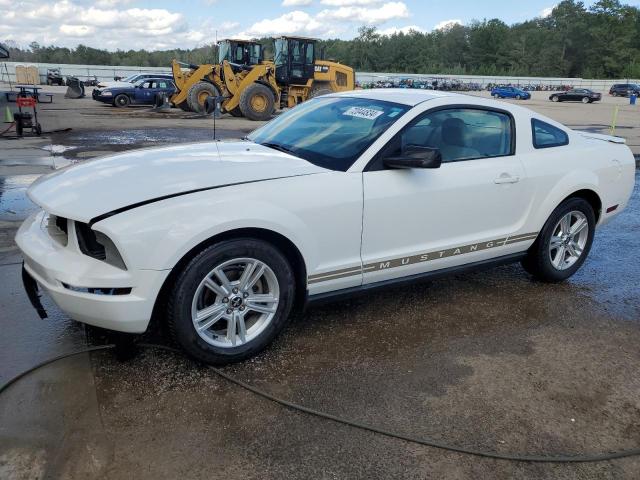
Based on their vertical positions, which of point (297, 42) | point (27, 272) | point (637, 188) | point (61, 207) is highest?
point (297, 42)

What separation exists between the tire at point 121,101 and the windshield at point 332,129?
24918mm

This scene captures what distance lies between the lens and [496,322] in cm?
402

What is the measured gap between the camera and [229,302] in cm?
314

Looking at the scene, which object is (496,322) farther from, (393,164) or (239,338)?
(239,338)

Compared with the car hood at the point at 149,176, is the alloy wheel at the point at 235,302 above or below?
below

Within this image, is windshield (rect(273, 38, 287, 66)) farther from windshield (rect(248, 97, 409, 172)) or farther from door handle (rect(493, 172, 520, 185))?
door handle (rect(493, 172, 520, 185))

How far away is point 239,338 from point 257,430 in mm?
672

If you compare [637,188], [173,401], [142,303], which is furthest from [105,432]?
[637,188]

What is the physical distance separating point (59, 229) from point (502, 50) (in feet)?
471

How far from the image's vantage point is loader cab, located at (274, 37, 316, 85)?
20.7 meters

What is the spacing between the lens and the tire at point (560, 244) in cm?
452

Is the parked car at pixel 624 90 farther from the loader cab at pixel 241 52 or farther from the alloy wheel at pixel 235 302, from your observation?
the alloy wheel at pixel 235 302

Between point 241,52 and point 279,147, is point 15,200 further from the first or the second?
point 241,52

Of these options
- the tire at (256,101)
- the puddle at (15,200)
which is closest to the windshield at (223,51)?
the tire at (256,101)
